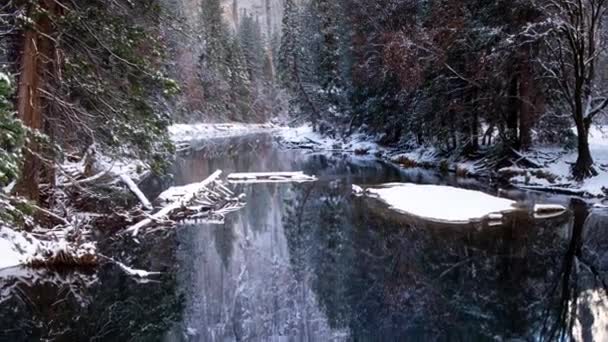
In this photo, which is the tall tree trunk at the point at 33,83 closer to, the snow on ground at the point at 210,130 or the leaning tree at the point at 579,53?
the leaning tree at the point at 579,53

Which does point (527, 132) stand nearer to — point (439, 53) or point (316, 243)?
point (439, 53)

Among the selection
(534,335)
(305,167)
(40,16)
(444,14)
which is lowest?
(534,335)

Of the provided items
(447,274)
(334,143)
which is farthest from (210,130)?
(447,274)

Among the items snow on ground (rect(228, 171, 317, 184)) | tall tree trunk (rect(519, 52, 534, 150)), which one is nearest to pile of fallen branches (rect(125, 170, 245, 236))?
snow on ground (rect(228, 171, 317, 184))

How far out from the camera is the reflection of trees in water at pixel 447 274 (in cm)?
720

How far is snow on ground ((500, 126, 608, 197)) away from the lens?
16875 millimetres

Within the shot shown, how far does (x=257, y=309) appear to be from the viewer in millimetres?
7832

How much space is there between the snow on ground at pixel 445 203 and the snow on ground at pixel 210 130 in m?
34.1

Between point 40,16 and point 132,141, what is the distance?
3104mm

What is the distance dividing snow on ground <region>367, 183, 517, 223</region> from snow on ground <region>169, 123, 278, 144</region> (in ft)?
112

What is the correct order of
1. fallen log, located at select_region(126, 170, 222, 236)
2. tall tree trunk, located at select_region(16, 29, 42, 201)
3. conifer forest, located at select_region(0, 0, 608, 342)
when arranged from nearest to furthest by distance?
conifer forest, located at select_region(0, 0, 608, 342) < tall tree trunk, located at select_region(16, 29, 42, 201) < fallen log, located at select_region(126, 170, 222, 236)

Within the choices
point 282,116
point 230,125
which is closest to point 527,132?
point 230,125

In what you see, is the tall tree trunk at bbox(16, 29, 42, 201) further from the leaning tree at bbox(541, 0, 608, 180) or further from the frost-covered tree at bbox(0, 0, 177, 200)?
the leaning tree at bbox(541, 0, 608, 180)

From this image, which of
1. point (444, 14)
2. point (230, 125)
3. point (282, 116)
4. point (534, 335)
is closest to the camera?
point (534, 335)
